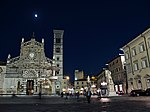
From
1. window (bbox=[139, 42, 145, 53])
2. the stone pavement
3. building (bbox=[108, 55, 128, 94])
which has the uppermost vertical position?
window (bbox=[139, 42, 145, 53])

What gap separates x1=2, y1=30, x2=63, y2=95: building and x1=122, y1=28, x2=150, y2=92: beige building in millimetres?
32286

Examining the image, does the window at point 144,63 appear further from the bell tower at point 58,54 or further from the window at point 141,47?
the bell tower at point 58,54

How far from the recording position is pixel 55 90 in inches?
2648

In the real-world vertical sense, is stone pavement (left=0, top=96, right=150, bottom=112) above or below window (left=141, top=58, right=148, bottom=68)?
below

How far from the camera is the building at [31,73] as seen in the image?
2427 inches

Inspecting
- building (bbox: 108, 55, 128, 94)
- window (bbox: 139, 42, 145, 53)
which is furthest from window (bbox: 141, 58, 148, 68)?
building (bbox: 108, 55, 128, 94)

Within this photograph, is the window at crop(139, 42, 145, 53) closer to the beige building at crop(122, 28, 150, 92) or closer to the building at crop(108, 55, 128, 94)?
the beige building at crop(122, 28, 150, 92)

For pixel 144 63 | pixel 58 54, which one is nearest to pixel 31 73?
pixel 58 54

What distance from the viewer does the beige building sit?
3375 centimetres

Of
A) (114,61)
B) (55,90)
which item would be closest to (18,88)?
(55,90)

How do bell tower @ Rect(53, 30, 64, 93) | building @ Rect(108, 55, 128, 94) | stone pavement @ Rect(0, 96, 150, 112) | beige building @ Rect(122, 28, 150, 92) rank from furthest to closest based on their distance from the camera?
bell tower @ Rect(53, 30, 64, 93), building @ Rect(108, 55, 128, 94), beige building @ Rect(122, 28, 150, 92), stone pavement @ Rect(0, 96, 150, 112)

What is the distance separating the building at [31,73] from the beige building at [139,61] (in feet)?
106

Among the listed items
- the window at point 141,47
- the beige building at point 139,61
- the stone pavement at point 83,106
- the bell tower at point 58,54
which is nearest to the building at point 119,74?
the beige building at point 139,61

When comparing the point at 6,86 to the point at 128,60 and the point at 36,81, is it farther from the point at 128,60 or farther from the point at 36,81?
the point at 128,60
